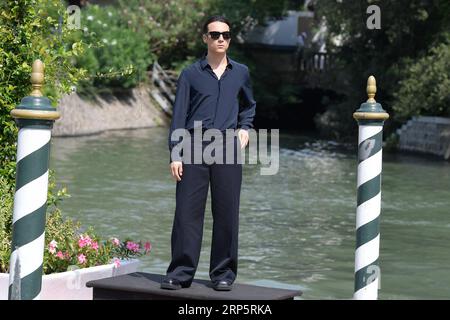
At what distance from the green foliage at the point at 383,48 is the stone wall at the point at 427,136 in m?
0.51

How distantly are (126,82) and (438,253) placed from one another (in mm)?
27747

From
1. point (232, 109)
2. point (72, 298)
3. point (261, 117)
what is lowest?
point (261, 117)

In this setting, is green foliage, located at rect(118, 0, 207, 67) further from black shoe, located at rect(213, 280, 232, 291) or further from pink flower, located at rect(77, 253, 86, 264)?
black shoe, located at rect(213, 280, 232, 291)

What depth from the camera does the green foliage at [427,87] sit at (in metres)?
31.1

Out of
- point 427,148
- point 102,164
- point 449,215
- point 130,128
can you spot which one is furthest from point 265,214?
point 130,128

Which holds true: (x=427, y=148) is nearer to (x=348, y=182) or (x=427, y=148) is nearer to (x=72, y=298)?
(x=348, y=182)

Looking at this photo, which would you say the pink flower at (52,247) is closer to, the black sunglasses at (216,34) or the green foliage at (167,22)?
the black sunglasses at (216,34)

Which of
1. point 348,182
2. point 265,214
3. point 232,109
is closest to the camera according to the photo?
point 232,109

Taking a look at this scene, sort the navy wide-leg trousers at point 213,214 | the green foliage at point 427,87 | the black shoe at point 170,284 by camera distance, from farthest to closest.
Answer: the green foliage at point 427,87, the navy wide-leg trousers at point 213,214, the black shoe at point 170,284

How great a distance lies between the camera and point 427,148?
3262cm

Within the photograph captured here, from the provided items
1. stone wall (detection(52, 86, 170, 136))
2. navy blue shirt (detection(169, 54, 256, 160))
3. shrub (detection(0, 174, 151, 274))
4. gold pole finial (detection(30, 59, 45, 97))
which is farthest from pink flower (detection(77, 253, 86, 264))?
stone wall (detection(52, 86, 170, 136))

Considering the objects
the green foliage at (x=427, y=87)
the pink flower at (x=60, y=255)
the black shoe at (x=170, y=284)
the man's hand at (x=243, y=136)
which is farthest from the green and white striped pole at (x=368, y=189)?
the green foliage at (x=427, y=87)

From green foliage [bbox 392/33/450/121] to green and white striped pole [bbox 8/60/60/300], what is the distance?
81.7 feet

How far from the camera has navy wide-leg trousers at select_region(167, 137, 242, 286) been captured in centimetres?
827
